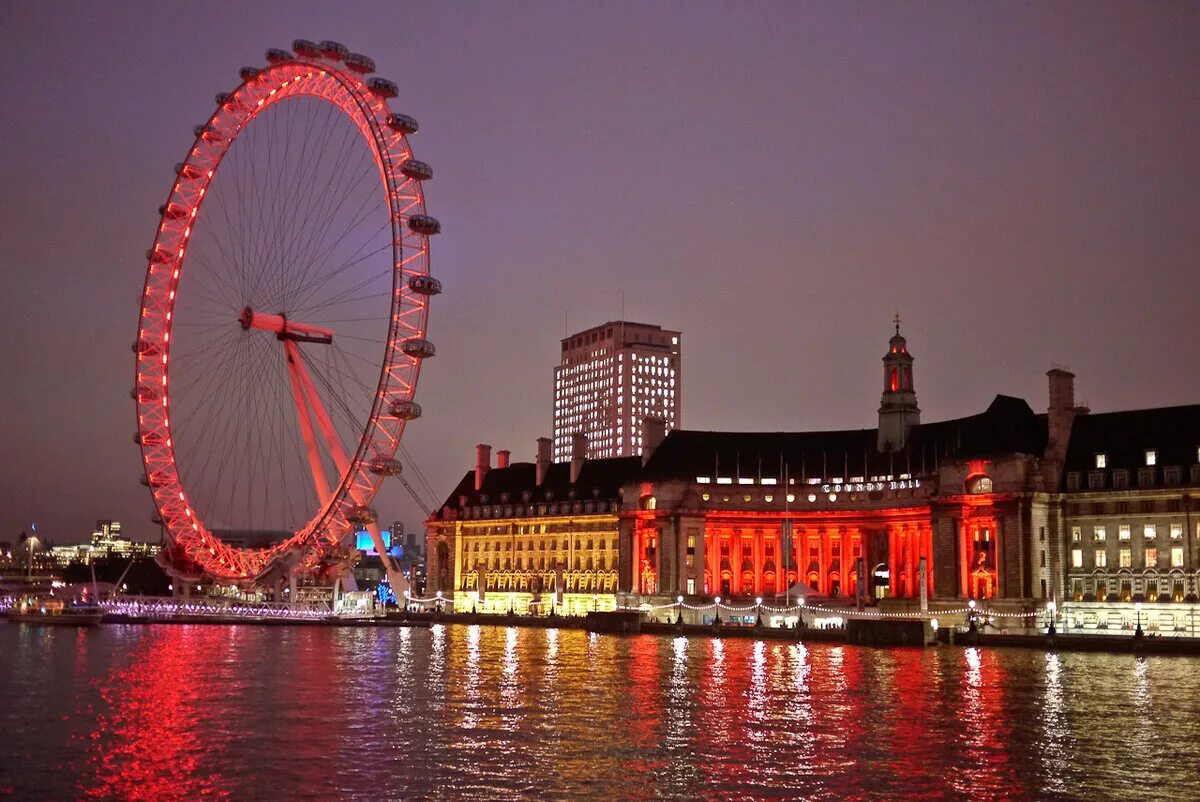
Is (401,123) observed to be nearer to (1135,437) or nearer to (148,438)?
(148,438)

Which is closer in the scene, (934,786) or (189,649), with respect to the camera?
(934,786)

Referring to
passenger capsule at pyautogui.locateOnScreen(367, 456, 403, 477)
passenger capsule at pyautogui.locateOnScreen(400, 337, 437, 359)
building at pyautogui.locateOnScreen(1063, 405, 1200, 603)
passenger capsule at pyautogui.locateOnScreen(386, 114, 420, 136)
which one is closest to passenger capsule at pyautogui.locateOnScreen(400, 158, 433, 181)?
passenger capsule at pyautogui.locateOnScreen(386, 114, 420, 136)

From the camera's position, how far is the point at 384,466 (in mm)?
105625

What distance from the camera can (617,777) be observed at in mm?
38781

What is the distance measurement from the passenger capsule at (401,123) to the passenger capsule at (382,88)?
5.57 ft

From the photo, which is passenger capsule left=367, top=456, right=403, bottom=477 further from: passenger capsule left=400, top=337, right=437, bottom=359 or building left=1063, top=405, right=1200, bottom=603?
building left=1063, top=405, right=1200, bottom=603

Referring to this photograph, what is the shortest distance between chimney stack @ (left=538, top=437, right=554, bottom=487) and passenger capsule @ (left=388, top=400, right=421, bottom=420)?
85818 millimetres

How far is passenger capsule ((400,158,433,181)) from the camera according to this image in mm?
98188

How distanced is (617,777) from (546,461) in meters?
153

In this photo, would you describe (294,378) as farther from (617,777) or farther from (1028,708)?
(617,777)

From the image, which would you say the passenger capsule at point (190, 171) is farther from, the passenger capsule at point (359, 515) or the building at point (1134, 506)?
the building at point (1134, 506)

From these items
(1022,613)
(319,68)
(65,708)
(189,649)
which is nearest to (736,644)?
(1022,613)

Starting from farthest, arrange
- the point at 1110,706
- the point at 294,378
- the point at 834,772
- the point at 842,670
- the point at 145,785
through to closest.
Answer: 1. the point at 294,378
2. the point at 842,670
3. the point at 1110,706
4. the point at 834,772
5. the point at 145,785

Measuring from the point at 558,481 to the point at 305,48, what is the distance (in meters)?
97.8
